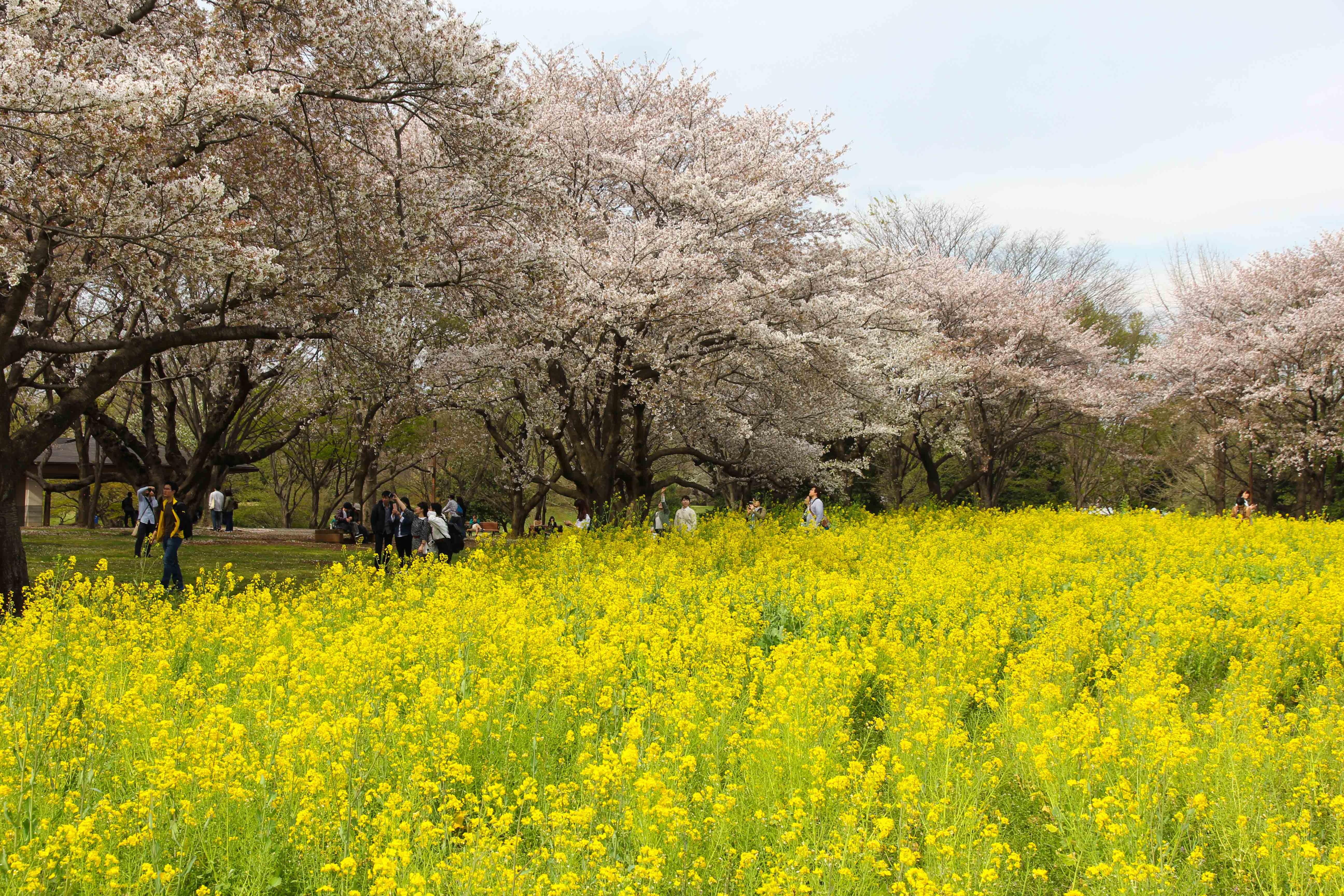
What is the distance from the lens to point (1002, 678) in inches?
273

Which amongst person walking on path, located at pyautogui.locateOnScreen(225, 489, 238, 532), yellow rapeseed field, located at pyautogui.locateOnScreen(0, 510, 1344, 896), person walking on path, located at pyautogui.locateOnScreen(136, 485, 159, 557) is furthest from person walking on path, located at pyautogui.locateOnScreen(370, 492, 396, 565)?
person walking on path, located at pyautogui.locateOnScreen(225, 489, 238, 532)

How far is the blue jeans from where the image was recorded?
1294 cm

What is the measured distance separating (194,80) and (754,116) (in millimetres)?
15988

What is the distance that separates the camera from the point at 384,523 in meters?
18.3

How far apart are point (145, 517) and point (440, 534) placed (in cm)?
655

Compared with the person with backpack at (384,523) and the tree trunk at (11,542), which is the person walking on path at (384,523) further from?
the tree trunk at (11,542)

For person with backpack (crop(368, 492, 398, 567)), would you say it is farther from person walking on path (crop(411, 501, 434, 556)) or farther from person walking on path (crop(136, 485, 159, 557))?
person walking on path (crop(136, 485, 159, 557))

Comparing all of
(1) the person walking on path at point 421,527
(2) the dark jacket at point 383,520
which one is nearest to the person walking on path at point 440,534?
(1) the person walking on path at point 421,527

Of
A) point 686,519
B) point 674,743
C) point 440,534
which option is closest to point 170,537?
point 440,534

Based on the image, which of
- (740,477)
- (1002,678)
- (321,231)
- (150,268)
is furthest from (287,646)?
(740,477)

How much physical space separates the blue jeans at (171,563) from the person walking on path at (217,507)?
15.1 metres

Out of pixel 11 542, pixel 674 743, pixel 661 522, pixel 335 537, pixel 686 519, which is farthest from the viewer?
pixel 335 537

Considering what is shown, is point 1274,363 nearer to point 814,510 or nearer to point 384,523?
point 814,510

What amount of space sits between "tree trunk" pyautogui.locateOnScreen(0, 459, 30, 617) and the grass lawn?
6.17 ft
